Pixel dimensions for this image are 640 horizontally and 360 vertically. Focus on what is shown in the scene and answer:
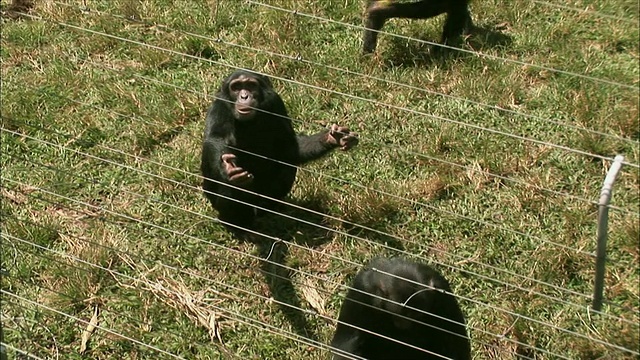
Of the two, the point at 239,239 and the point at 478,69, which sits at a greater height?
the point at 478,69

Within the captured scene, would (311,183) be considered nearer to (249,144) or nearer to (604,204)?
(249,144)

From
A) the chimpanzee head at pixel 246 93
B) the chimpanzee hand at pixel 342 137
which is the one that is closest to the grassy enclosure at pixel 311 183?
the chimpanzee head at pixel 246 93

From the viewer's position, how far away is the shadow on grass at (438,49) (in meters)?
7.58

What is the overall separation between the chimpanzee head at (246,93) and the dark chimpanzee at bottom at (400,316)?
1.69 m

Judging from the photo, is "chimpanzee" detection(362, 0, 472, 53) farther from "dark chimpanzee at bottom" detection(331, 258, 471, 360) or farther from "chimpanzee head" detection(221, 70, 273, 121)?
"dark chimpanzee at bottom" detection(331, 258, 471, 360)

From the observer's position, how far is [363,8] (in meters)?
8.28

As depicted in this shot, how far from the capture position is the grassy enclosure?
5.36 metres

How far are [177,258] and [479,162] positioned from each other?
2416mm

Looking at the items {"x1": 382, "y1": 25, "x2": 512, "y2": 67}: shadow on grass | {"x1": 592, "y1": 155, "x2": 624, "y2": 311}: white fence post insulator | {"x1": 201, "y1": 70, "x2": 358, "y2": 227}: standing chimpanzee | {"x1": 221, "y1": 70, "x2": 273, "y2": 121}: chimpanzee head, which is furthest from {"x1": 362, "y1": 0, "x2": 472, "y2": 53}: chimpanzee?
{"x1": 592, "y1": 155, "x2": 624, "y2": 311}: white fence post insulator

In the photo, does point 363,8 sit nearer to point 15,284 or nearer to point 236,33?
point 236,33

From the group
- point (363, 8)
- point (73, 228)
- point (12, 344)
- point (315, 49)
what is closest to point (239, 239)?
point (73, 228)

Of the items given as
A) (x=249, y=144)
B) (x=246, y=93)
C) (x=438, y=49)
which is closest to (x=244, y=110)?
(x=246, y=93)

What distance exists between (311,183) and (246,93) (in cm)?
91

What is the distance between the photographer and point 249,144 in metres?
6.29
